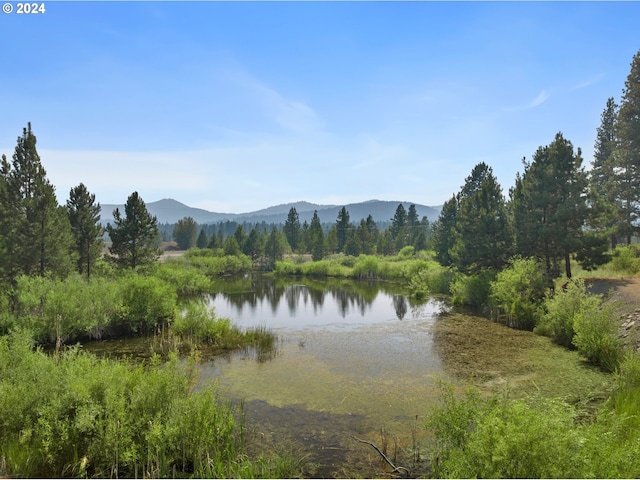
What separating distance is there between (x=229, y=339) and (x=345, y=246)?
62.1 m

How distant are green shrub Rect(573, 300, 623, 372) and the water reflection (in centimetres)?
1250

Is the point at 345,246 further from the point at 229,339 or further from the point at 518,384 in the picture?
the point at 518,384

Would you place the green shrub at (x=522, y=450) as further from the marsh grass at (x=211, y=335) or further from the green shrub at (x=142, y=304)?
the green shrub at (x=142, y=304)

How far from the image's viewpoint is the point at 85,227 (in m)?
32.2

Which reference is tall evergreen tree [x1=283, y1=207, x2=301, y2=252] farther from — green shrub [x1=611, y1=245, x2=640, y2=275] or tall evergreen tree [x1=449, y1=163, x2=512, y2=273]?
green shrub [x1=611, y1=245, x2=640, y2=275]

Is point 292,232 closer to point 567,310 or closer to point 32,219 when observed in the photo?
point 32,219

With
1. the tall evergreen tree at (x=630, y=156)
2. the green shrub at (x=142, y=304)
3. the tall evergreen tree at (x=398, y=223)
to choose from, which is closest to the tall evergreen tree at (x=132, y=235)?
the green shrub at (x=142, y=304)

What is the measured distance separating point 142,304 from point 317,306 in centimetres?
1593

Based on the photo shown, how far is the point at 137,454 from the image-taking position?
7.46 meters

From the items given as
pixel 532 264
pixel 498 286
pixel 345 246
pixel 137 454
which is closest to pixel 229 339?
pixel 137 454

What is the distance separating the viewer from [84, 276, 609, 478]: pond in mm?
9562

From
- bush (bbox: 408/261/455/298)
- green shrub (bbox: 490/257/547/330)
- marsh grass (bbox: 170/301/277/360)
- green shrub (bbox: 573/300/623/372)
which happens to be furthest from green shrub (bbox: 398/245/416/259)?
green shrub (bbox: 573/300/623/372)

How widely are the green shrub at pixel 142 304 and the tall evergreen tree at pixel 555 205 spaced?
77.3 ft

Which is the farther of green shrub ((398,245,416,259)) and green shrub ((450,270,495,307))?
green shrub ((398,245,416,259))
